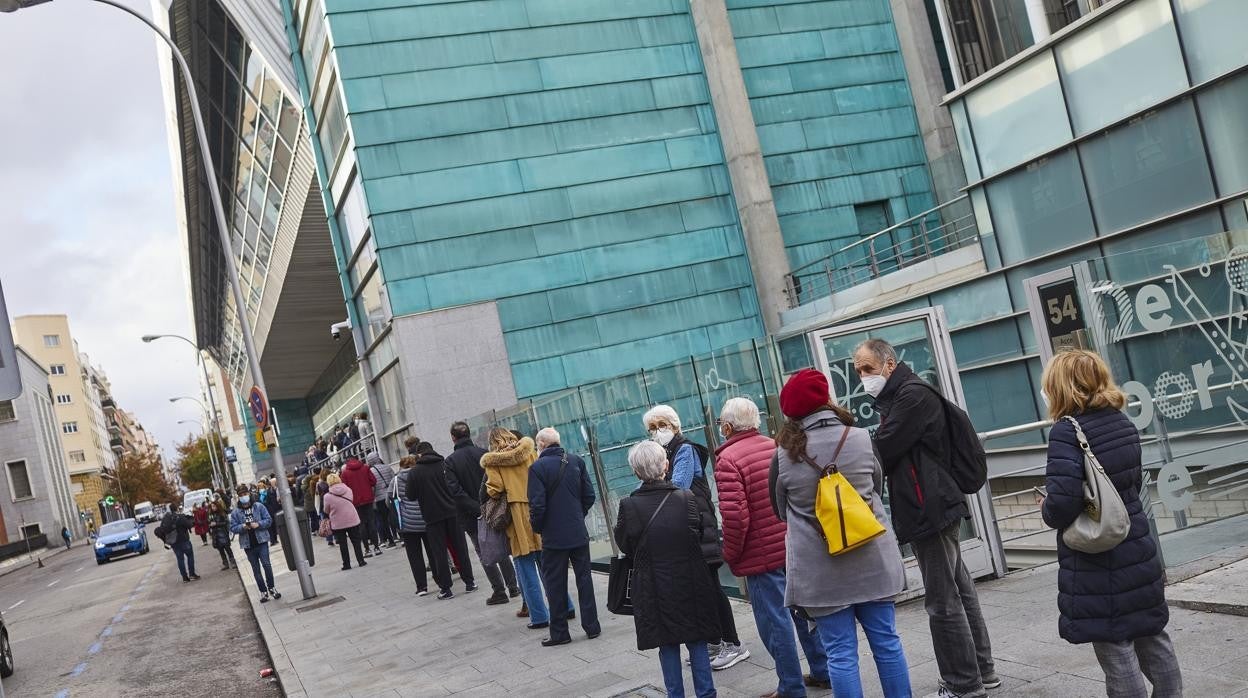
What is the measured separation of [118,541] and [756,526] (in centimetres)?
4015

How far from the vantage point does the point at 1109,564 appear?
13.5 ft

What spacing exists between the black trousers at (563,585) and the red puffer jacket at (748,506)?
3.01 meters

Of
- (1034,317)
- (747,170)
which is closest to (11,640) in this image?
(1034,317)

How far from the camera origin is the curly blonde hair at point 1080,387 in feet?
13.9

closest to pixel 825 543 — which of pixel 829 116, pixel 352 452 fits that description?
pixel 829 116

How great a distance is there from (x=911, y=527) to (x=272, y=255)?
34637mm

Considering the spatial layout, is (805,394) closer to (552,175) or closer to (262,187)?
Answer: (552,175)

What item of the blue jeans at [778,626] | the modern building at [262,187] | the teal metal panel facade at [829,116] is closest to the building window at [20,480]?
the modern building at [262,187]

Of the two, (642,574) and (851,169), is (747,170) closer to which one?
(851,169)

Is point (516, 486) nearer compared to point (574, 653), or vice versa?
point (574, 653)

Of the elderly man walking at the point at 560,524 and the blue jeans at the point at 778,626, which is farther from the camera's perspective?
the elderly man walking at the point at 560,524

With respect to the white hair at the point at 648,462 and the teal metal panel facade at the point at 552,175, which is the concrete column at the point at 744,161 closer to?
the teal metal panel facade at the point at 552,175

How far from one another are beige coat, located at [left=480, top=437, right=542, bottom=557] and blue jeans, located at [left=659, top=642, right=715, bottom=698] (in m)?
3.83

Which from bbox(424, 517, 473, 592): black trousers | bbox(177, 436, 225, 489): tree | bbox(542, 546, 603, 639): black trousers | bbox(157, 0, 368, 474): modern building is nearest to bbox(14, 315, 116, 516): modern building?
bbox(177, 436, 225, 489): tree
